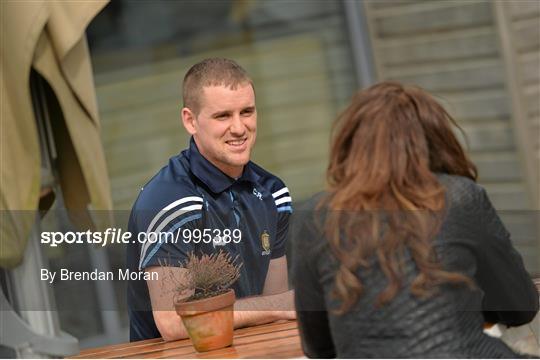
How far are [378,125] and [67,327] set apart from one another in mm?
1874

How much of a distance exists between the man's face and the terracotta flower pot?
52 centimetres

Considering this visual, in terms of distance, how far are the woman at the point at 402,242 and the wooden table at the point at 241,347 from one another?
0.25 m

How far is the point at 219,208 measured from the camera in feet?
10.2

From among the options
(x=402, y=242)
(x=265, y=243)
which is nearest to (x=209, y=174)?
(x=265, y=243)

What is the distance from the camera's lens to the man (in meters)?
2.97

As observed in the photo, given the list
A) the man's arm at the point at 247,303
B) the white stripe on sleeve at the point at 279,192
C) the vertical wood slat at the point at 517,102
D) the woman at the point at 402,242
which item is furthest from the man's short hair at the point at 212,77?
the vertical wood slat at the point at 517,102

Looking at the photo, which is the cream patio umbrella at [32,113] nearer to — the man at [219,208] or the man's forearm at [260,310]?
the man at [219,208]

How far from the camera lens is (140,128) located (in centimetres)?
491

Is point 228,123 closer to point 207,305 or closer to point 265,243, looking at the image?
point 265,243

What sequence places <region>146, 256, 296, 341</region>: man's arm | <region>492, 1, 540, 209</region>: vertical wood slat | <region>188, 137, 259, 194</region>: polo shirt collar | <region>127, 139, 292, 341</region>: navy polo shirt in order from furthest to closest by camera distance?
1. <region>492, 1, 540, 209</region>: vertical wood slat
2. <region>188, 137, 259, 194</region>: polo shirt collar
3. <region>127, 139, 292, 341</region>: navy polo shirt
4. <region>146, 256, 296, 341</region>: man's arm

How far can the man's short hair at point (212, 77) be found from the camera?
3123 millimetres

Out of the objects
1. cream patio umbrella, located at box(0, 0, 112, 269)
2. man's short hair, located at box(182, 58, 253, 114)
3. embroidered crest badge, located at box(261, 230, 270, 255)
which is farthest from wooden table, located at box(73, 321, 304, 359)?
cream patio umbrella, located at box(0, 0, 112, 269)

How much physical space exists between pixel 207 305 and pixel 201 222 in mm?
404

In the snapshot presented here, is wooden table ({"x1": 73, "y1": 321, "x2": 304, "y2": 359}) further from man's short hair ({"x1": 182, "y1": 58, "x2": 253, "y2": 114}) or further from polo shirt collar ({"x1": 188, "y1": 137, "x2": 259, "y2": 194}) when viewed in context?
man's short hair ({"x1": 182, "y1": 58, "x2": 253, "y2": 114})
